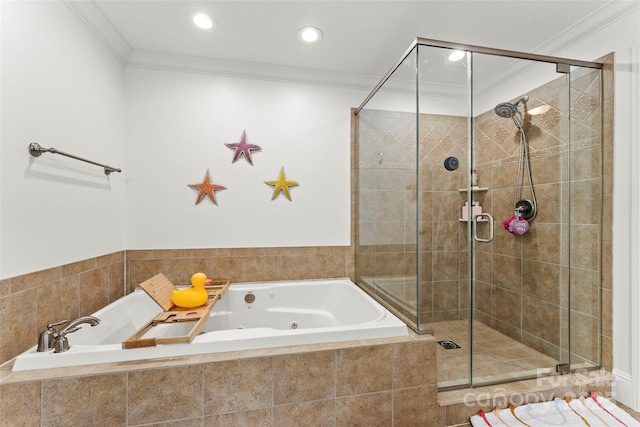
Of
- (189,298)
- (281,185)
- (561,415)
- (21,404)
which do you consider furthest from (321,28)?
(561,415)

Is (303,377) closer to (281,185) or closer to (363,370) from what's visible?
(363,370)

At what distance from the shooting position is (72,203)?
5.53 feet

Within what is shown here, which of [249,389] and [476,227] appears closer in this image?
[249,389]

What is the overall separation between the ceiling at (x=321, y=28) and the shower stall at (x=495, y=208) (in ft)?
0.97

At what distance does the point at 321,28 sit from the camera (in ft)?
6.41

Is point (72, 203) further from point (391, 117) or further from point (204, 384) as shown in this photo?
point (391, 117)

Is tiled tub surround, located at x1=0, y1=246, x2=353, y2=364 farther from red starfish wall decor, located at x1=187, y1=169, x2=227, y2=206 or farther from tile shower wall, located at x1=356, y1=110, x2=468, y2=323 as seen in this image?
tile shower wall, located at x1=356, y1=110, x2=468, y2=323

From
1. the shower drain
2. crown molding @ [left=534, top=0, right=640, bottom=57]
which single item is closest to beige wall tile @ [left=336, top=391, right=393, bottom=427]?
the shower drain

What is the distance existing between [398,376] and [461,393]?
0.45 metres

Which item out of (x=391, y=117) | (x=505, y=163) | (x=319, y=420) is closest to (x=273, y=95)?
(x=391, y=117)

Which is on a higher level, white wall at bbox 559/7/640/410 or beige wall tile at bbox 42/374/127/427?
white wall at bbox 559/7/640/410

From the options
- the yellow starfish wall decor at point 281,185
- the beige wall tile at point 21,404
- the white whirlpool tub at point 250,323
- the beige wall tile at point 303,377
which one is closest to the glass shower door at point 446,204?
the white whirlpool tub at point 250,323

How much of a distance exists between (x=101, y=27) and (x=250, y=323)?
237 cm

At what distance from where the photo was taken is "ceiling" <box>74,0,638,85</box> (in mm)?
1729
